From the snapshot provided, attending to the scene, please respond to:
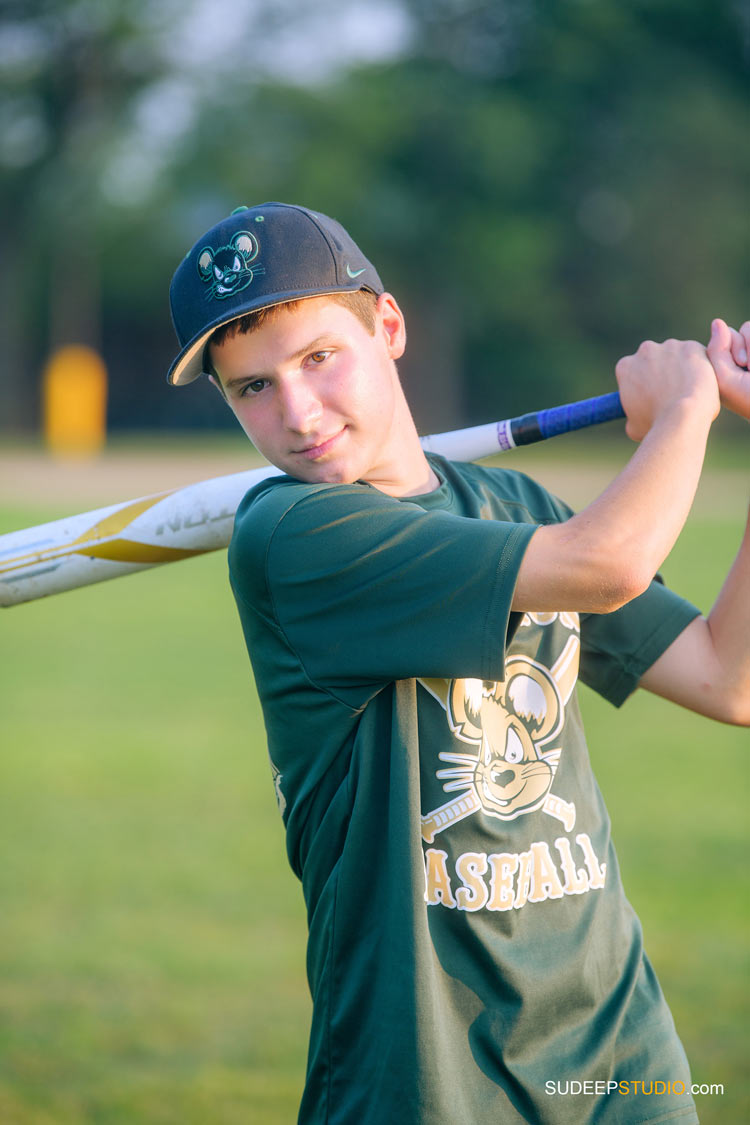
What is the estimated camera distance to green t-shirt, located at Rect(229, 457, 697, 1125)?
1666 mm

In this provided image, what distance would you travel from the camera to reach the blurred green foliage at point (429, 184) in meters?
34.7

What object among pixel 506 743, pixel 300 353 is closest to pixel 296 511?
pixel 300 353

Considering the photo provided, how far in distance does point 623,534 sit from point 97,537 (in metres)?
0.95

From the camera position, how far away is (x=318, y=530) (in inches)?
68.0

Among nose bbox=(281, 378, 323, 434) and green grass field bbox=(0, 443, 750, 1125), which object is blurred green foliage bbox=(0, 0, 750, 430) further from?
nose bbox=(281, 378, 323, 434)

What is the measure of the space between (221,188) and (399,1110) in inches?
1407

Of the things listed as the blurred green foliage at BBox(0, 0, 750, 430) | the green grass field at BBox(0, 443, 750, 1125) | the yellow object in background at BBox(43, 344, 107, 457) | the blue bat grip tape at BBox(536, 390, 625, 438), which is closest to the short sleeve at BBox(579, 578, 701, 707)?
the blue bat grip tape at BBox(536, 390, 625, 438)

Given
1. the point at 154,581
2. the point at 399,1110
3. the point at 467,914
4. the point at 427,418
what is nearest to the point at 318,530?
the point at 467,914

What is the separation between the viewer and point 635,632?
6.84 feet

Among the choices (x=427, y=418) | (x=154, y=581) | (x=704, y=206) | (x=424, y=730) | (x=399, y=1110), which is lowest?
(x=399, y=1110)

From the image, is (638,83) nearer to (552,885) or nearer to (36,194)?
(36,194)

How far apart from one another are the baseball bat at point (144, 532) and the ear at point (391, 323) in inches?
7.0

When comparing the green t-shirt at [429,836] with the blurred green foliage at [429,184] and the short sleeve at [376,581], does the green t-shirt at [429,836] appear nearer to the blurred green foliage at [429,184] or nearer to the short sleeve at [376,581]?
the short sleeve at [376,581]

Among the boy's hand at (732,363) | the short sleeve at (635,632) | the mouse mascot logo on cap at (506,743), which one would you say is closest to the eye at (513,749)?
the mouse mascot logo on cap at (506,743)
